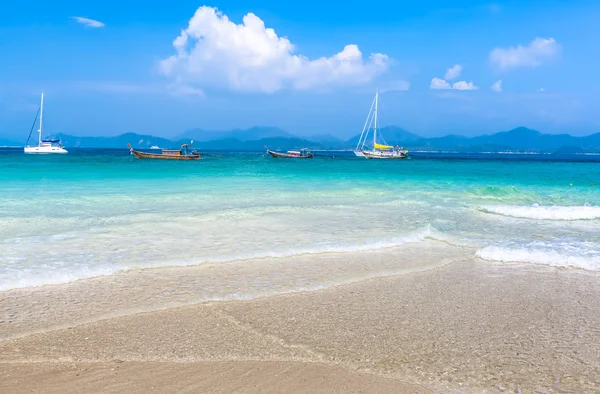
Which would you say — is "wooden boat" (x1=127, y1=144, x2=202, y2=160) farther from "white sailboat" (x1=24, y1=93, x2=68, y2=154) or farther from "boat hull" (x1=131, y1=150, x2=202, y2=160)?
"white sailboat" (x1=24, y1=93, x2=68, y2=154)

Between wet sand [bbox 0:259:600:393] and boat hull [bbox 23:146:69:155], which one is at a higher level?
boat hull [bbox 23:146:69:155]

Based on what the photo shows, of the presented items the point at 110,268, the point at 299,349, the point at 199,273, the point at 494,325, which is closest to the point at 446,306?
the point at 494,325

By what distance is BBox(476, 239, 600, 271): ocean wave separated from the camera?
29.6 feet

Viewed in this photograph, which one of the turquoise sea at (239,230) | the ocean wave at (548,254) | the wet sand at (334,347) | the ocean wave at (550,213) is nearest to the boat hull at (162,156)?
the turquoise sea at (239,230)

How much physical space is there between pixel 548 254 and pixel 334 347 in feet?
22.4

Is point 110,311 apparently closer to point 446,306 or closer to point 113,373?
point 113,373

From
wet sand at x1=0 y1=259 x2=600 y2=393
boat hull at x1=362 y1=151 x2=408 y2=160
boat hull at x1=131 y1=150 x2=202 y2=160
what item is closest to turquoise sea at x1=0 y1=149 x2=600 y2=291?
wet sand at x1=0 y1=259 x2=600 y2=393

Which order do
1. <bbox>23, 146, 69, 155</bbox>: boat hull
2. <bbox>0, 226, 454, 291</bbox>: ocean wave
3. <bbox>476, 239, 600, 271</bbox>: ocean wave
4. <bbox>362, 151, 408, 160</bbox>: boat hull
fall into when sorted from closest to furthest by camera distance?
<bbox>0, 226, 454, 291</bbox>: ocean wave → <bbox>476, 239, 600, 271</bbox>: ocean wave → <bbox>23, 146, 69, 155</bbox>: boat hull → <bbox>362, 151, 408, 160</bbox>: boat hull

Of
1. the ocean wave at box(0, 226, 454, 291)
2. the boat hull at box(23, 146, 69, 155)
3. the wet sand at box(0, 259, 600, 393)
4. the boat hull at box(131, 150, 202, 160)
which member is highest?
the boat hull at box(23, 146, 69, 155)

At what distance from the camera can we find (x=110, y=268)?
8055 millimetres

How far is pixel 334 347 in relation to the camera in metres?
4.95

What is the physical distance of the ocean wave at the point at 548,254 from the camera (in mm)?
9023

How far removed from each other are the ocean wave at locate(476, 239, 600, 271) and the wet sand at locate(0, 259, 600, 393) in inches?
89.6

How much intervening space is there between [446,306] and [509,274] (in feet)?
8.65
